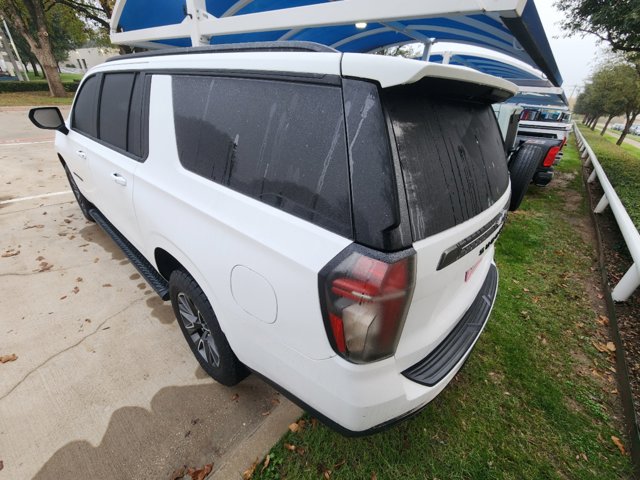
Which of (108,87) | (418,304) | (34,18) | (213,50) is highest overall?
(34,18)

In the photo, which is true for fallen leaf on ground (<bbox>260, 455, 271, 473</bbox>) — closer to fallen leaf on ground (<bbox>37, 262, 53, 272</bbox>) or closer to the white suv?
the white suv

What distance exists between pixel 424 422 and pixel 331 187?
172 centimetres

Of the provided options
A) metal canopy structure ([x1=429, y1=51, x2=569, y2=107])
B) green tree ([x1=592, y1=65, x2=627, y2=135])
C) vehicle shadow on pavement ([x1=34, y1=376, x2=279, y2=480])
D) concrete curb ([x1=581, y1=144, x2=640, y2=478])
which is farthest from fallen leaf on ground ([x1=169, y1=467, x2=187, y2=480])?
green tree ([x1=592, y1=65, x2=627, y2=135])

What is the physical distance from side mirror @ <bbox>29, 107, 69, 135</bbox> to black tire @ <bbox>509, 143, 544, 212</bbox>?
4.39 m

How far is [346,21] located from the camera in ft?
7.50

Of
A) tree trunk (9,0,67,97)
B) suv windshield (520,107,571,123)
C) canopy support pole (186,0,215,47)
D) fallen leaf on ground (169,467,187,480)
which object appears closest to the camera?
fallen leaf on ground (169,467,187,480)

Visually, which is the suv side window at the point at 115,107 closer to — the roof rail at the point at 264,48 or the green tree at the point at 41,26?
the roof rail at the point at 264,48

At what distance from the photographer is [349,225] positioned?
1.09 m

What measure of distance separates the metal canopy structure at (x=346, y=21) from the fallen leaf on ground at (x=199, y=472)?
288cm

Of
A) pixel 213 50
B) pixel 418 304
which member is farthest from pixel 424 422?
pixel 213 50

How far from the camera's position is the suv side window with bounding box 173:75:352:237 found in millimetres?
1139

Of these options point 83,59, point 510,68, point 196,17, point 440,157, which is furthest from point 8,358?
point 83,59

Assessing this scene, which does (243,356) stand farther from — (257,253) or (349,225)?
(349,225)

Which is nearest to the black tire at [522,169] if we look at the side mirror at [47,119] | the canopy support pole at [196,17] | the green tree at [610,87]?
the canopy support pole at [196,17]
